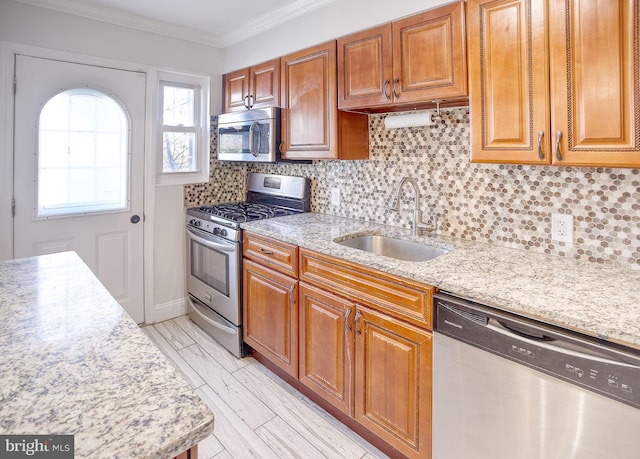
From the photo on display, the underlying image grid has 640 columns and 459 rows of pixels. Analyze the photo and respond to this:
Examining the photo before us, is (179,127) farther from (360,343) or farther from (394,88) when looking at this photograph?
(360,343)

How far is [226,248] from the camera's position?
2670mm

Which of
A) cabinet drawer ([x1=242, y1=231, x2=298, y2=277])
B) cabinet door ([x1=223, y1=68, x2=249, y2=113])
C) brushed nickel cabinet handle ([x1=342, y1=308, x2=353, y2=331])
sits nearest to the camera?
brushed nickel cabinet handle ([x1=342, y1=308, x2=353, y2=331])

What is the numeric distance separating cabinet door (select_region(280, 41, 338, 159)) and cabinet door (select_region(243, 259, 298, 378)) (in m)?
0.84


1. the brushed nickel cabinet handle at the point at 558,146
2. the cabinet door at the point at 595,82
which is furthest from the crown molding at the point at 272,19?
the brushed nickel cabinet handle at the point at 558,146

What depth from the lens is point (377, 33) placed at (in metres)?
2.05

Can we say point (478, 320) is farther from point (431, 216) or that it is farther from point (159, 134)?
point (159, 134)

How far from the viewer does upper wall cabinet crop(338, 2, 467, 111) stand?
1.74 meters

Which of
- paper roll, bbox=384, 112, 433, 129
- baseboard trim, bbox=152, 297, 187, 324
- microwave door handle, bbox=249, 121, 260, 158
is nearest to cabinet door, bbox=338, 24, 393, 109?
paper roll, bbox=384, 112, 433, 129

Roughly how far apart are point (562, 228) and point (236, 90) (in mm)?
2582

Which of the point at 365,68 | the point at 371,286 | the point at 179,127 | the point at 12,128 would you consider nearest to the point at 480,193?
the point at 371,286

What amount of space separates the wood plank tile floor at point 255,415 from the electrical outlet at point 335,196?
49.6 inches

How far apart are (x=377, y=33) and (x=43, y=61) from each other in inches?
86.3

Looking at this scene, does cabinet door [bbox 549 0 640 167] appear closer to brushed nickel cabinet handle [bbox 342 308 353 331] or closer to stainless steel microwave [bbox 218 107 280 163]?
brushed nickel cabinet handle [bbox 342 308 353 331]

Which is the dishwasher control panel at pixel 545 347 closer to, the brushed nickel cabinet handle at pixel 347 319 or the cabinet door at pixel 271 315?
the brushed nickel cabinet handle at pixel 347 319
